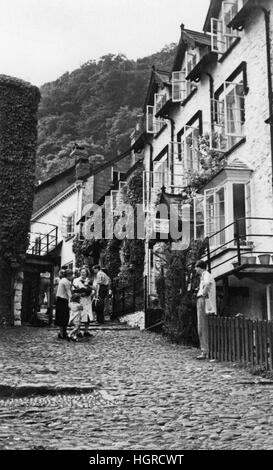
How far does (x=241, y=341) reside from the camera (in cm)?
1238

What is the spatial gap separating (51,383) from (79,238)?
84.0ft

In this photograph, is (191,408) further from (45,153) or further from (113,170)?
(45,153)

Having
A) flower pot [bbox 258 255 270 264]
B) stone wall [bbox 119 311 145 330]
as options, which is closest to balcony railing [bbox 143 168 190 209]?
stone wall [bbox 119 311 145 330]

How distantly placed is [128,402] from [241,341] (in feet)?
14.5

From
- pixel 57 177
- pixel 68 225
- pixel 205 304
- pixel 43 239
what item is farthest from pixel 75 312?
pixel 57 177

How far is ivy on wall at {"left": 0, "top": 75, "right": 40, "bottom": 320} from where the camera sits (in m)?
22.0

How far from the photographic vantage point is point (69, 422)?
7.35m

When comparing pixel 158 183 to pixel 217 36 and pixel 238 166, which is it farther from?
pixel 238 166

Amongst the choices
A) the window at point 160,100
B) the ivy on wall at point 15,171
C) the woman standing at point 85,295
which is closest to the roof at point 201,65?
the window at point 160,100

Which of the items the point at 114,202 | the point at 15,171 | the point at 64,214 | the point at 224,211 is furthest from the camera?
the point at 64,214

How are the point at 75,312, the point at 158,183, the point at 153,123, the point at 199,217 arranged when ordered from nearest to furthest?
the point at 75,312
the point at 199,217
the point at 158,183
the point at 153,123

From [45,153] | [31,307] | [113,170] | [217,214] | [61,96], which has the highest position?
[61,96]

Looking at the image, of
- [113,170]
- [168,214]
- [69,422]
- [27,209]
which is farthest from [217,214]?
[113,170]

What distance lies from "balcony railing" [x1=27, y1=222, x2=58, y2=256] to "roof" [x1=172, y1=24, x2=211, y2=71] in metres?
9.96
